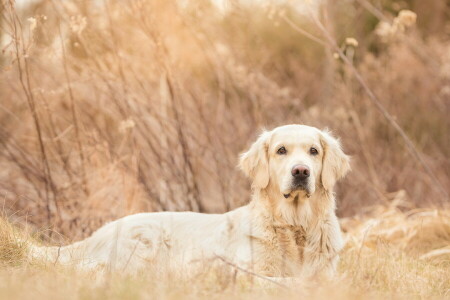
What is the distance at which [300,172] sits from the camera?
3.59m

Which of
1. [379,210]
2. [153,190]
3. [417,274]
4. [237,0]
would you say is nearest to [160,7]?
[237,0]

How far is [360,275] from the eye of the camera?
3.09 m

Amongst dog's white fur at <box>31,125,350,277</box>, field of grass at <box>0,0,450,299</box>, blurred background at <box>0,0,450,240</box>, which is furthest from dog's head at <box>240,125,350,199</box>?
blurred background at <box>0,0,450,240</box>

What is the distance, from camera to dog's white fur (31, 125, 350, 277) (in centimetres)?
373

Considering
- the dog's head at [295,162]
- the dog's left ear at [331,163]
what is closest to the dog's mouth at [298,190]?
the dog's head at [295,162]

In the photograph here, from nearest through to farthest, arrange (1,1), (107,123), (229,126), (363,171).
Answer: (1,1), (107,123), (229,126), (363,171)

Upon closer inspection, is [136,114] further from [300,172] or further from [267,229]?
[300,172]

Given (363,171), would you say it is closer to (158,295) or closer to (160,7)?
(160,7)

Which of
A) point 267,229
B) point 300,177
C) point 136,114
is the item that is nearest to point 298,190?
point 300,177

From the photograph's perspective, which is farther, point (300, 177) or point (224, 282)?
point (300, 177)

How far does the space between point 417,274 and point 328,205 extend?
66 centimetres

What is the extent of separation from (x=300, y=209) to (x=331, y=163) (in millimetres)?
355

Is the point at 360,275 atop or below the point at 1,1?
below

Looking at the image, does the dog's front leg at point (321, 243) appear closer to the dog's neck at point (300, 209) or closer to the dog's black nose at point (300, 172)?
the dog's neck at point (300, 209)
